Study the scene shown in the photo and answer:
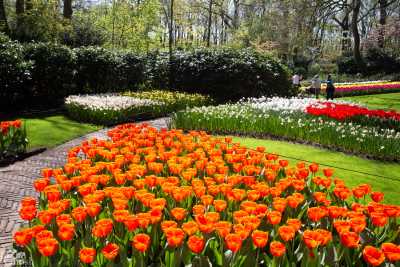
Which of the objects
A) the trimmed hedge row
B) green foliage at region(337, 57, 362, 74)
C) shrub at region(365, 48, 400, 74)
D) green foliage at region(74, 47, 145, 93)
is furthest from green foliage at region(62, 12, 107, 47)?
shrub at region(365, 48, 400, 74)

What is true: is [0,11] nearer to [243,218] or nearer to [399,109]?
[399,109]

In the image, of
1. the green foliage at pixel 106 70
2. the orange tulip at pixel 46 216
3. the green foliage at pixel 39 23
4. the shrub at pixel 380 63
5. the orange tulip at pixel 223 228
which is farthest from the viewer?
the shrub at pixel 380 63

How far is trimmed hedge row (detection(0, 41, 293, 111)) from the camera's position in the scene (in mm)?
16062

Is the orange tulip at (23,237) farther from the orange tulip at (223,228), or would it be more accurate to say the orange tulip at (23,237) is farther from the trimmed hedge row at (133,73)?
the trimmed hedge row at (133,73)

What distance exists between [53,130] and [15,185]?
5326mm

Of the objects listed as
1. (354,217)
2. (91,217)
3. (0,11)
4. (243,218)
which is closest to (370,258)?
(354,217)

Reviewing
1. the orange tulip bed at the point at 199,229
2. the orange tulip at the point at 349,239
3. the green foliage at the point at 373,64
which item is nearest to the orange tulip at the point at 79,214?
the orange tulip bed at the point at 199,229

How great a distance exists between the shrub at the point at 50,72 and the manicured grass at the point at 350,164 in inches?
330

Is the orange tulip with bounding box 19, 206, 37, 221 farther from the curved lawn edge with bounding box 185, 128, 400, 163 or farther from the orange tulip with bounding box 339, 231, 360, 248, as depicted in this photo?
the curved lawn edge with bounding box 185, 128, 400, 163

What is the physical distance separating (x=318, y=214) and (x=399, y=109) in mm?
18401

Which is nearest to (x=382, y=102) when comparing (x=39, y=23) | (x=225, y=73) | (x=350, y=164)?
(x=225, y=73)

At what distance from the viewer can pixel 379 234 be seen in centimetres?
363

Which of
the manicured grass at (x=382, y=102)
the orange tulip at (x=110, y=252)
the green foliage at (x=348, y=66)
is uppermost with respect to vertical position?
the green foliage at (x=348, y=66)

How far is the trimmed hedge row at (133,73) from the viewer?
16062 mm
